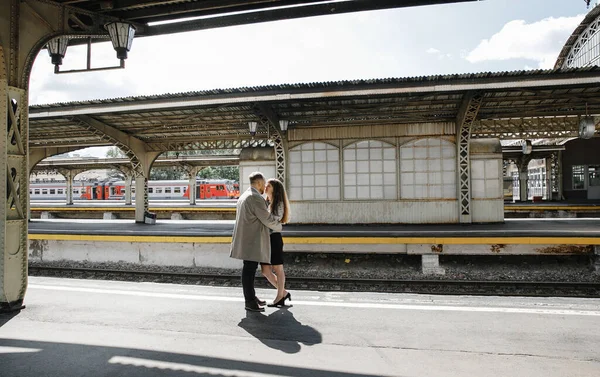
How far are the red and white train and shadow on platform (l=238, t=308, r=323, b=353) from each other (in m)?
36.0

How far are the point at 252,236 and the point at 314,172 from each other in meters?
9.87

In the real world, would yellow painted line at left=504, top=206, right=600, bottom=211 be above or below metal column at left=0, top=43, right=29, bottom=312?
below

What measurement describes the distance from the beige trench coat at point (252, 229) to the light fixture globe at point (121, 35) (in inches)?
109

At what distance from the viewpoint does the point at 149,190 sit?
129 feet

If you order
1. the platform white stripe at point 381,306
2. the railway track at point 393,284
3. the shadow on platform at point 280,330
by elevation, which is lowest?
the railway track at point 393,284

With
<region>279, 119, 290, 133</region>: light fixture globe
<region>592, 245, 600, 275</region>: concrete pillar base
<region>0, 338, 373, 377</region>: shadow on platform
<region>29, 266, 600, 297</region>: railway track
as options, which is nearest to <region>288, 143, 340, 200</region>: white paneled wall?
<region>279, 119, 290, 133</region>: light fixture globe

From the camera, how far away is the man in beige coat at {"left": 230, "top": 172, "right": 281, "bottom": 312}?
4.15 metres

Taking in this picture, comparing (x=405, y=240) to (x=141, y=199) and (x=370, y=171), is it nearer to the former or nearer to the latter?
(x=370, y=171)

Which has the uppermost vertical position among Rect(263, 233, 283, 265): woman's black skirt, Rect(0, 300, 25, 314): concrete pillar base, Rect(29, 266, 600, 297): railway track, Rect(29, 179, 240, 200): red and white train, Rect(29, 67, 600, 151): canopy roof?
Rect(29, 67, 600, 151): canopy roof

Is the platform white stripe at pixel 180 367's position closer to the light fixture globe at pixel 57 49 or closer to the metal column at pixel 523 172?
the light fixture globe at pixel 57 49

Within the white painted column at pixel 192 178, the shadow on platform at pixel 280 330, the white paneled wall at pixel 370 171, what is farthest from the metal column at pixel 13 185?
the white painted column at pixel 192 178

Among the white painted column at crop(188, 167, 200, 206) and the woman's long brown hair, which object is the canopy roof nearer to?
the woman's long brown hair

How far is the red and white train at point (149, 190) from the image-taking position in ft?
127

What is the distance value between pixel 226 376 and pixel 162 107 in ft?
32.1
